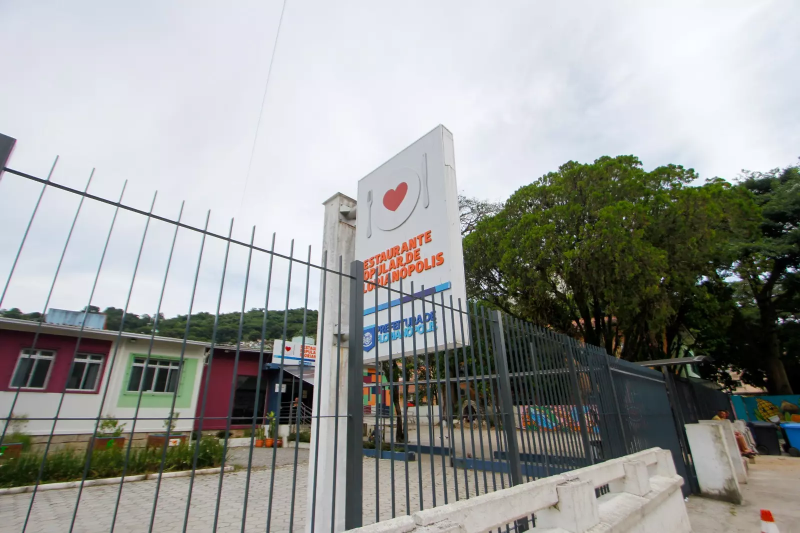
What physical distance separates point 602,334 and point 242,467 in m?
14.9

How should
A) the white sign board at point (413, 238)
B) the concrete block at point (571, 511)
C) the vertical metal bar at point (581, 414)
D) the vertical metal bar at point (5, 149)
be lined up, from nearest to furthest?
A: the vertical metal bar at point (5, 149)
the concrete block at point (571, 511)
the vertical metal bar at point (581, 414)
the white sign board at point (413, 238)

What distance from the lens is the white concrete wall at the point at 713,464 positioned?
23.3 ft

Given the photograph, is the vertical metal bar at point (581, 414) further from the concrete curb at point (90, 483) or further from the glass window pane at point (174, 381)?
the concrete curb at point (90, 483)

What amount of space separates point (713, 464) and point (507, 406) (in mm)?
6526

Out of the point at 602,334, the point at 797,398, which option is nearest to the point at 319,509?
the point at 602,334

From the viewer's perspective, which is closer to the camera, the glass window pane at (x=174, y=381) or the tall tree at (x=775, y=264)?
the glass window pane at (x=174, y=381)

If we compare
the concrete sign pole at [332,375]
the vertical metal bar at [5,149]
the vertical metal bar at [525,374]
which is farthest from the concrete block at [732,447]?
the vertical metal bar at [5,149]

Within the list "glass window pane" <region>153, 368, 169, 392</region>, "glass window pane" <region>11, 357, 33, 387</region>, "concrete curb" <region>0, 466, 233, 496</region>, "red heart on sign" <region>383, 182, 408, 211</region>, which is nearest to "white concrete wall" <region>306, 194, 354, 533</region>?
"red heart on sign" <region>383, 182, 408, 211</region>

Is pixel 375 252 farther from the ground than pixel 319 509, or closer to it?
farther from the ground

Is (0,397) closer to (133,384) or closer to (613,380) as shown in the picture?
(133,384)

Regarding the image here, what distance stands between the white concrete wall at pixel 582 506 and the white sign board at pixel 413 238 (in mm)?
2018

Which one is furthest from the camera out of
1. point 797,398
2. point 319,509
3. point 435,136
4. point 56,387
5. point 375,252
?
point 797,398

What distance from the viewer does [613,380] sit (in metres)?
6.13

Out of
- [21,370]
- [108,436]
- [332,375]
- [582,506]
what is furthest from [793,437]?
[21,370]
